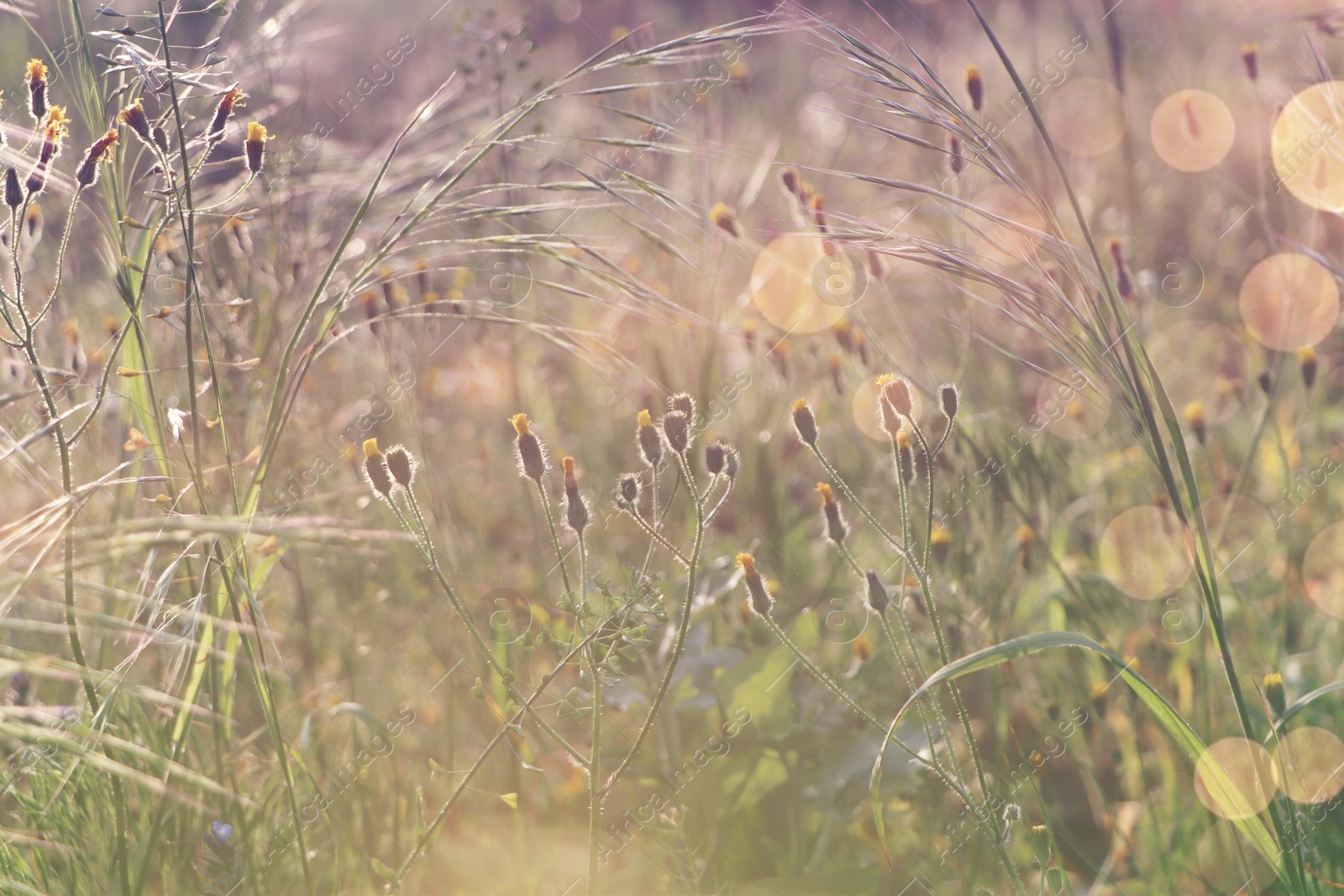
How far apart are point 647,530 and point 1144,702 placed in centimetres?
52

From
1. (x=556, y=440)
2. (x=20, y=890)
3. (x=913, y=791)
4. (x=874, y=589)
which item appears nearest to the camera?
(x=20, y=890)

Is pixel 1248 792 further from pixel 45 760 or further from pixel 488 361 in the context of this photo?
pixel 488 361

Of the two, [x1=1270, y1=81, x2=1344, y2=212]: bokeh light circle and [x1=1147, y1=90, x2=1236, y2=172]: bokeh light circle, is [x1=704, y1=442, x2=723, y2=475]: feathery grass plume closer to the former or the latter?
[x1=1270, y1=81, x2=1344, y2=212]: bokeh light circle

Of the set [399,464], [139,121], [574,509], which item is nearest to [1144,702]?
[574,509]

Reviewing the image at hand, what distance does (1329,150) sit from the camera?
1.42 metres

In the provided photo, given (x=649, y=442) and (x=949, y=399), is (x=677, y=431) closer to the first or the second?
(x=649, y=442)

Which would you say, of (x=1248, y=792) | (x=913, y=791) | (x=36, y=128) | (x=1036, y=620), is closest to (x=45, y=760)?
(x=36, y=128)

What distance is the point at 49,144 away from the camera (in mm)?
1091

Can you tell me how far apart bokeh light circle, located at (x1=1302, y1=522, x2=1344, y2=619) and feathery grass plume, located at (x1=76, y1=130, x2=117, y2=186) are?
223 cm

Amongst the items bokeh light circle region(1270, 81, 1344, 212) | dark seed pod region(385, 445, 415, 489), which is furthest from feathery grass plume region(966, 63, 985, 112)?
dark seed pod region(385, 445, 415, 489)

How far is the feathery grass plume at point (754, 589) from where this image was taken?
43.6 inches

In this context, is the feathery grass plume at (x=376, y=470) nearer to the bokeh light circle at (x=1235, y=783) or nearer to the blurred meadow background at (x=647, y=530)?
the blurred meadow background at (x=647, y=530)

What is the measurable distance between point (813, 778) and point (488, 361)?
8.82ft

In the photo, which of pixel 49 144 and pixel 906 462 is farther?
pixel 906 462
